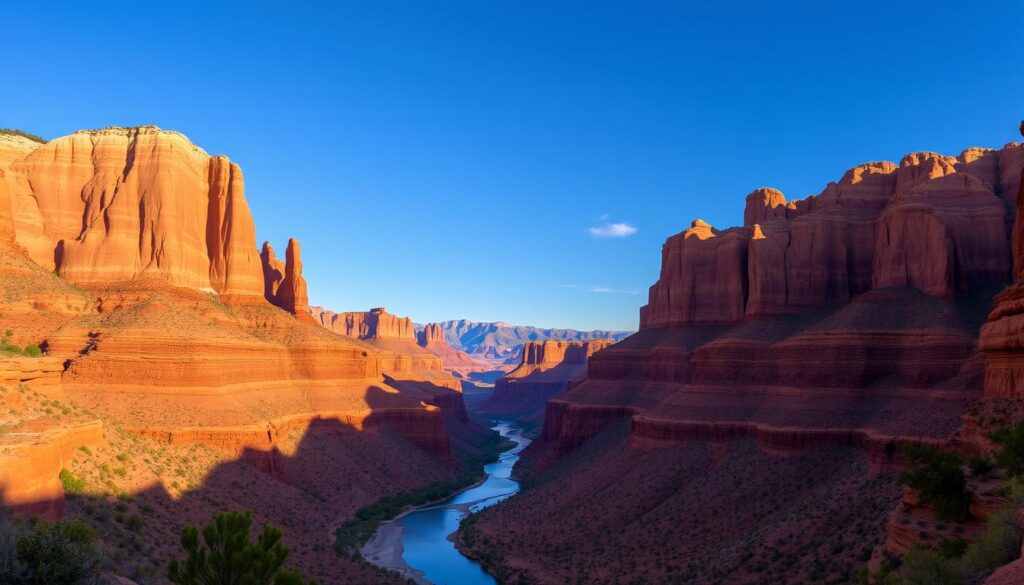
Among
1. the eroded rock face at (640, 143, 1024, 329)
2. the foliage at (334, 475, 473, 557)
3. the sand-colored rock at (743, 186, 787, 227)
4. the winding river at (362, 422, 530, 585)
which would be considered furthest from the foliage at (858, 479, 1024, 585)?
the sand-colored rock at (743, 186, 787, 227)

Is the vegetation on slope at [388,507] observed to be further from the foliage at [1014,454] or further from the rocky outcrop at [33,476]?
the foliage at [1014,454]

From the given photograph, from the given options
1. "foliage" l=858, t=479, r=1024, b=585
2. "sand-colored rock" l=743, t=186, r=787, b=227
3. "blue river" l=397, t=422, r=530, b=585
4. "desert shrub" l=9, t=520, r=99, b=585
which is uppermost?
"sand-colored rock" l=743, t=186, r=787, b=227

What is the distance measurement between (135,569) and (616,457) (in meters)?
45.2

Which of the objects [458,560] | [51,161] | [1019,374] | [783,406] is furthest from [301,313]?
[1019,374]

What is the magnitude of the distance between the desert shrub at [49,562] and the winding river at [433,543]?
108 feet

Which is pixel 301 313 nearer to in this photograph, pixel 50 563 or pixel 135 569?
pixel 135 569

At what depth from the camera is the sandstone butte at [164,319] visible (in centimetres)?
5244

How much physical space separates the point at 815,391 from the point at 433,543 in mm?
34377

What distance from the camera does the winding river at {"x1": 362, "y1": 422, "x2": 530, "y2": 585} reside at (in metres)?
49.2

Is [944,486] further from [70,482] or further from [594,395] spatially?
[594,395]

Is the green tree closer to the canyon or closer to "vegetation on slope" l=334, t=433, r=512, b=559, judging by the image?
the canyon

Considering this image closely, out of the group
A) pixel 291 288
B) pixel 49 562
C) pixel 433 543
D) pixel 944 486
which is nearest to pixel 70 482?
pixel 49 562

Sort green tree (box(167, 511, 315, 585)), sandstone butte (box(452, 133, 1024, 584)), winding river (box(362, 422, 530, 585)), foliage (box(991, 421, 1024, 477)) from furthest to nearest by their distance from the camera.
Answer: winding river (box(362, 422, 530, 585))
sandstone butte (box(452, 133, 1024, 584))
foliage (box(991, 421, 1024, 477))
green tree (box(167, 511, 315, 585))

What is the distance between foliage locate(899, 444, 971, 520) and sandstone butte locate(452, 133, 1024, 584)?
690 millimetres
